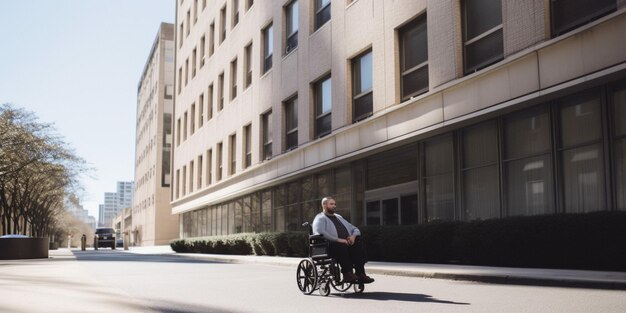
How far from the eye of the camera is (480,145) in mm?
17125

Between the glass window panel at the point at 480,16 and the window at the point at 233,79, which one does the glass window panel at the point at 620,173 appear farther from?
the window at the point at 233,79

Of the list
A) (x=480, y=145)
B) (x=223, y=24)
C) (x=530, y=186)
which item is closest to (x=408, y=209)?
(x=480, y=145)

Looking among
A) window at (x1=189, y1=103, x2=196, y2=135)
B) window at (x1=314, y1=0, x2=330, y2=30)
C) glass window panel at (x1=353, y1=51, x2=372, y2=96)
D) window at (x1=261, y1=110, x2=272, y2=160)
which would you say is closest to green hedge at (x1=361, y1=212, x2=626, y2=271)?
glass window panel at (x1=353, y1=51, x2=372, y2=96)

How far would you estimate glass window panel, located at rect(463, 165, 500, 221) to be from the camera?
16422 mm

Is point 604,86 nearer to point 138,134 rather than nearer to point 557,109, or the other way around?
point 557,109

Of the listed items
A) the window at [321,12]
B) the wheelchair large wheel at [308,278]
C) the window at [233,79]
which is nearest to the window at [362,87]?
the window at [321,12]

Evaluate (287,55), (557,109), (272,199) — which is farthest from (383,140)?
(272,199)

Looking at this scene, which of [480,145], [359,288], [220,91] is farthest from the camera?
[220,91]

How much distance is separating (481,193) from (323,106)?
1011 cm

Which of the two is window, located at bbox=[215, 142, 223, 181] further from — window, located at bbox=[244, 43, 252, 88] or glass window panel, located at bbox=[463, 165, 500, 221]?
glass window panel, located at bbox=[463, 165, 500, 221]

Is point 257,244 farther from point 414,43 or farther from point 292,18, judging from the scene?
point 414,43

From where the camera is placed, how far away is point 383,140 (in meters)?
20.3

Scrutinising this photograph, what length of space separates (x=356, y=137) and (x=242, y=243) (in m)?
10.9

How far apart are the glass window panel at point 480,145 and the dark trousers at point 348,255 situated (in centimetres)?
775
